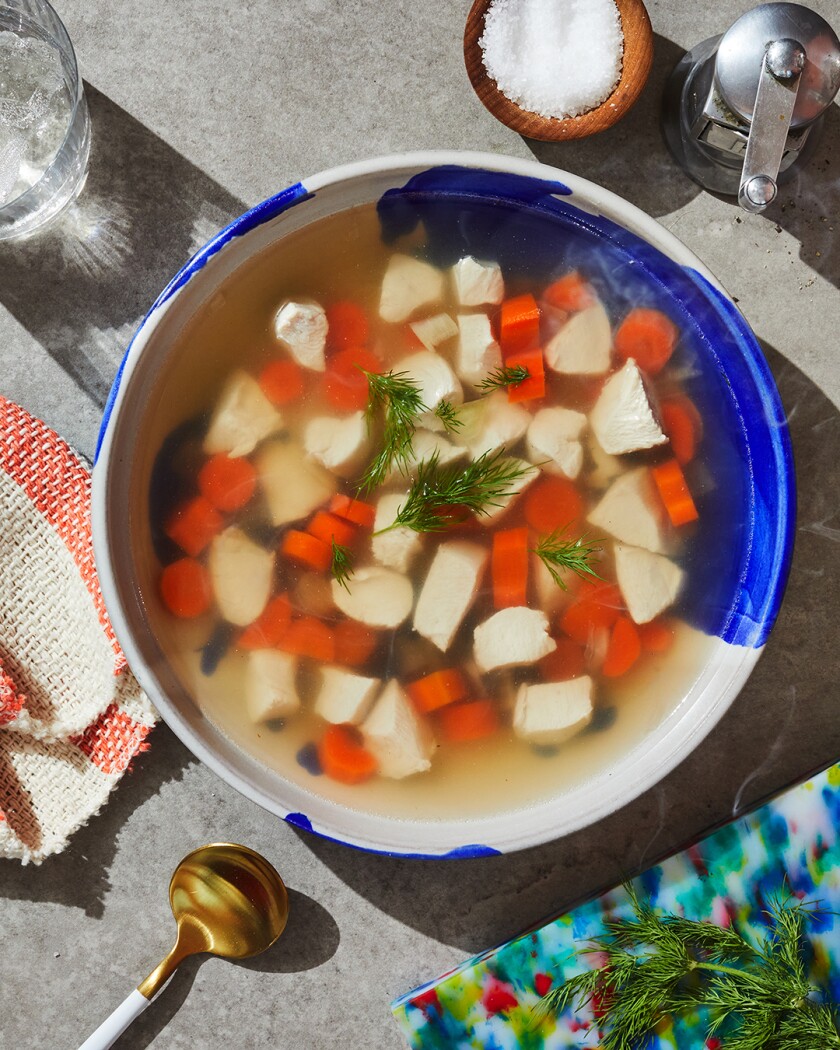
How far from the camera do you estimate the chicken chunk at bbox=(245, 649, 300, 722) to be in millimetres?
1208

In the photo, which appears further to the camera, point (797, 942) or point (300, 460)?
point (797, 942)

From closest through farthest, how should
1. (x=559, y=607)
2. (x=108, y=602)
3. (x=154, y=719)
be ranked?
1. (x=108, y=602)
2. (x=559, y=607)
3. (x=154, y=719)

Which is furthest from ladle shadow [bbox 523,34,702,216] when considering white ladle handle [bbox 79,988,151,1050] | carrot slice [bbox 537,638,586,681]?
white ladle handle [bbox 79,988,151,1050]

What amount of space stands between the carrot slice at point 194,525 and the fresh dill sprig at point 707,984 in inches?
30.4

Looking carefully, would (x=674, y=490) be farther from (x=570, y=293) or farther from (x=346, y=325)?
(x=346, y=325)

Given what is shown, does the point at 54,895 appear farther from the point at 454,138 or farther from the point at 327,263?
the point at 454,138

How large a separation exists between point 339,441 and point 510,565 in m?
0.28

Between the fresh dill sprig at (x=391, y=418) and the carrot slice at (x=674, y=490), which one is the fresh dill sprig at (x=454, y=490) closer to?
the fresh dill sprig at (x=391, y=418)

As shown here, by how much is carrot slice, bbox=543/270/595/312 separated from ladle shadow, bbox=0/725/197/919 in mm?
828

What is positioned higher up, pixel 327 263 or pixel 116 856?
pixel 327 263

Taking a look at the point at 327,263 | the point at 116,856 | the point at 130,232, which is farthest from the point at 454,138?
the point at 116,856

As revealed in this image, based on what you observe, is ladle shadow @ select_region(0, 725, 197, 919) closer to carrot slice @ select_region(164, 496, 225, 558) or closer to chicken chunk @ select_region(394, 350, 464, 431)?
carrot slice @ select_region(164, 496, 225, 558)

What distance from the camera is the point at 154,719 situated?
134 cm

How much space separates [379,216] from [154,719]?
0.76 meters
